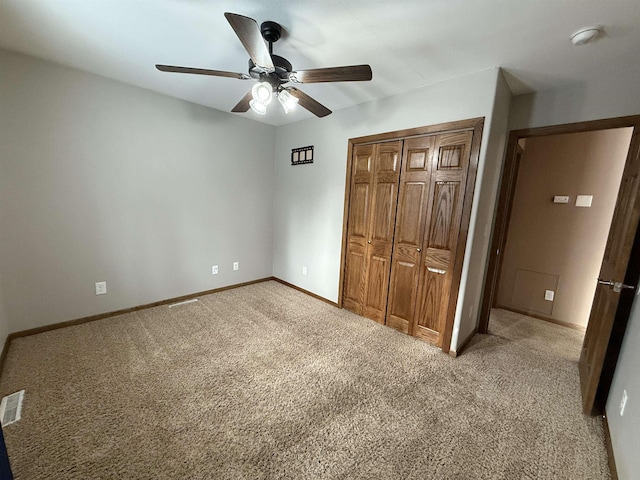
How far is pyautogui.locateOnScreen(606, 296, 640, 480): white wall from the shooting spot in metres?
1.20

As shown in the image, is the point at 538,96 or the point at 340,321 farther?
the point at 340,321

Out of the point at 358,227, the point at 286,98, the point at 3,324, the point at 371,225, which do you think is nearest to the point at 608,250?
the point at 371,225

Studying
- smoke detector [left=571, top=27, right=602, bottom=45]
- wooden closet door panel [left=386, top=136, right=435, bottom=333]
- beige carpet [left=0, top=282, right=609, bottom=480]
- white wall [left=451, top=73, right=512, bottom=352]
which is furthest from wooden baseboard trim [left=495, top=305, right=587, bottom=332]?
smoke detector [left=571, top=27, right=602, bottom=45]

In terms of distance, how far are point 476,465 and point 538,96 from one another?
2899 millimetres

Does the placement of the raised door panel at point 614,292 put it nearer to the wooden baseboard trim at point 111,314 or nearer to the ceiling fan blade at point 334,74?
the ceiling fan blade at point 334,74

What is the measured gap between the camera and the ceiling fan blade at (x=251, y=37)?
117 cm

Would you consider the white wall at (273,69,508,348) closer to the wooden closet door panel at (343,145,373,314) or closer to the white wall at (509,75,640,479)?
the wooden closet door panel at (343,145,373,314)

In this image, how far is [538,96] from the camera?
7.54ft

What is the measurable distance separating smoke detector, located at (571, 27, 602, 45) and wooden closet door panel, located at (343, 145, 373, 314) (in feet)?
5.26

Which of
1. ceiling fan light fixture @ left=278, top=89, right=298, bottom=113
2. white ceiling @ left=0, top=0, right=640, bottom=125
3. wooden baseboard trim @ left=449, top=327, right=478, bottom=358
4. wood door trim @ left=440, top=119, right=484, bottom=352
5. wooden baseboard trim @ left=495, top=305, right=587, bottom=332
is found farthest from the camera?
wooden baseboard trim @ left=495, top=305, right=587, bottom=332

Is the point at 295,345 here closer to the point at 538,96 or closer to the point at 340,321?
the point at 340,321

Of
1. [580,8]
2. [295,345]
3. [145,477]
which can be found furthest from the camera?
[295,345]

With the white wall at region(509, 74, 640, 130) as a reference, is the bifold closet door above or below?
below

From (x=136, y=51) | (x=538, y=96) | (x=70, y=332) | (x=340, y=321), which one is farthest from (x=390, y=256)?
(x=70, y=332)
